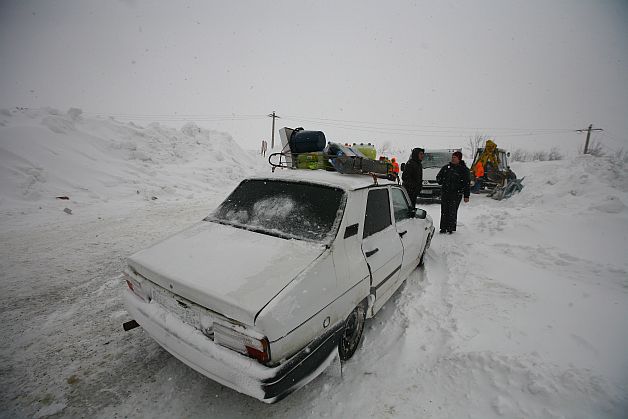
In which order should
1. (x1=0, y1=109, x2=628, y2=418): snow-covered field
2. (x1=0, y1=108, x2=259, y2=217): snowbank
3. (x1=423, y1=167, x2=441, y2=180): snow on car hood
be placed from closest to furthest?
1. (x1=0, y1=109, x2=628, y2=418): snow-covered field
2. (x1=0, y1=108, x2=259, y2=217): snowbank
3. (x1=423, y1=167, x2=441, y2=180): snow on car hood

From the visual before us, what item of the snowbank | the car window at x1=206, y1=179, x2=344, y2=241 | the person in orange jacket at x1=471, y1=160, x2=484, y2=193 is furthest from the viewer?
the person in orange jacket at x1=471, y1=160, x2=484, y2=193

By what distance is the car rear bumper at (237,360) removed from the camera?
1.58 m

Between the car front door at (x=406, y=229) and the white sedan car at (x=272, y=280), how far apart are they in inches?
11.7

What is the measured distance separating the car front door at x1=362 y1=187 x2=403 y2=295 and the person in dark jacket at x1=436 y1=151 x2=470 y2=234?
3455mm

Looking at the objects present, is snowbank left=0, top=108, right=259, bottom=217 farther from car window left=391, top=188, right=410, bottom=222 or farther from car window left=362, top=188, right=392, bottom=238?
car window left=391, top=188, right=410, bottom=222

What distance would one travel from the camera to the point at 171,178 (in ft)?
38.5

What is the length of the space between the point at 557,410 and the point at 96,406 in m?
3.10

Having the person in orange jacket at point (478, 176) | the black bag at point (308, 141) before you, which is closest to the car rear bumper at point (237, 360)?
the black bag at point (308, 141)

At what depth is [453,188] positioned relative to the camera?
5949 mm

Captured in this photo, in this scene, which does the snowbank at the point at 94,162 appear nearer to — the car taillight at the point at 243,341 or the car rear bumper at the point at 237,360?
the car rear bumper at the point at 237,360

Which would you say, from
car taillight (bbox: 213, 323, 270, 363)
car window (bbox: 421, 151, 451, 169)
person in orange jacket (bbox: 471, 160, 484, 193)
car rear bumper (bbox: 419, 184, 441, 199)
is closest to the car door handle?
car taillight (bbox: 213, 323, 270, 363)

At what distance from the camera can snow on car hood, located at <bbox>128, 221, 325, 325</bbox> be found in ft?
5.32

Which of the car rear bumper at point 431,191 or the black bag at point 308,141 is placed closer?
the black bag at point 308,141

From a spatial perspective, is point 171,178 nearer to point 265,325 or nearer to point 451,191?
point 451,191
